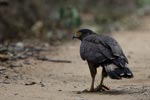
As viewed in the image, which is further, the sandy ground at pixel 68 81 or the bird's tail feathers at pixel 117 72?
the sandy ground at pixel 68 81

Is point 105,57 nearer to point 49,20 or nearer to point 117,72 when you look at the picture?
point 117,72

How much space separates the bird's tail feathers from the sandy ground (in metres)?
0.31

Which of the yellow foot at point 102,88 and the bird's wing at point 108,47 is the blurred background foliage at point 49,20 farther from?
the yellow foot at point 102,88

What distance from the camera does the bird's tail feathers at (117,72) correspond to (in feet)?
28.1

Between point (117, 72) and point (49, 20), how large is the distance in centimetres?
1076

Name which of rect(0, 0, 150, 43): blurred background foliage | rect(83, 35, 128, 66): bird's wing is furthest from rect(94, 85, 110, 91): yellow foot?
rect(0, 0, 150, 43): blurred background foliage

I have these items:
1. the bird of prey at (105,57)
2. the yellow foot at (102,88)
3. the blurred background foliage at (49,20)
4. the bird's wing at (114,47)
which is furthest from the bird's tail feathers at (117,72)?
the blurred background foliage at (49,20)

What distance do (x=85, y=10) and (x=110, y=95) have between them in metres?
15.7

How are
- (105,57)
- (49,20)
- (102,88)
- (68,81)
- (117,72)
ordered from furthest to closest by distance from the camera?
(49,20) < (68,81) < (102,88) < (105,57) < (117,72)

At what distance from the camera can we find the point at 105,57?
29.5 feet

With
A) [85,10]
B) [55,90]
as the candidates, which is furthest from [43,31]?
[55,90]

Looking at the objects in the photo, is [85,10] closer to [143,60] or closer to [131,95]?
[143,60]

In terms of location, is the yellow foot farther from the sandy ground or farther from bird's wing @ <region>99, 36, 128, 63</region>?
bird's wing @ <region>99, 36, 128, 63</region>

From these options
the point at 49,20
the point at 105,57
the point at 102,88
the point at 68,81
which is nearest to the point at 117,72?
the point at 105,57
